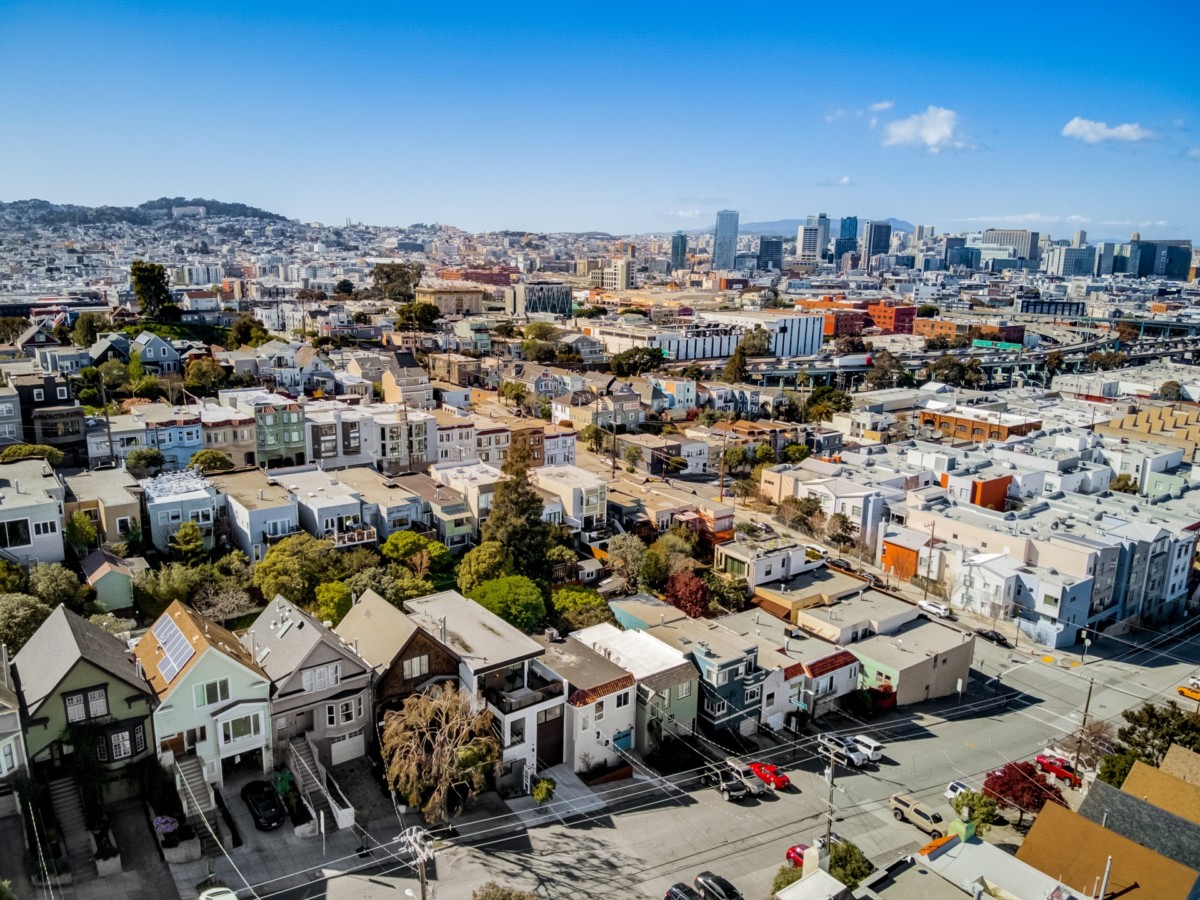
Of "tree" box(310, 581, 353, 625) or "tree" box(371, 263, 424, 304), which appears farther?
"tree" box(371, 263, 424, 304)

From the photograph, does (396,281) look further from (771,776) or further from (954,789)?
(954,789)

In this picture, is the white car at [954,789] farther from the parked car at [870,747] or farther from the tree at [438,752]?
the tree at [438,752]

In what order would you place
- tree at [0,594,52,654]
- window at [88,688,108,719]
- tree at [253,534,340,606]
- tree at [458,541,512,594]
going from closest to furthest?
1. window at [88,688,108,719]
2. tree at [0,594,52,654]
3. tree at [253,534,340,606]
4. tree at [458,541,512,594]

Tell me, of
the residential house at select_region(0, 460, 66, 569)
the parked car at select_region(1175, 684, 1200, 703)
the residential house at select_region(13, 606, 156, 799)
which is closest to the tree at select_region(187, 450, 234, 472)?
the residential house at select_region(0, 460, 66, 569)

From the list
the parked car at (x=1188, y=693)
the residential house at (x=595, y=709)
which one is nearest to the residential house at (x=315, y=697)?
the residential house at (x=595, y=709)

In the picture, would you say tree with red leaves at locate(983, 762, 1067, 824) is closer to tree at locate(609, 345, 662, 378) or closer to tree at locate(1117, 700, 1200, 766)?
tree at locate(1117, 700, 1200, 766)

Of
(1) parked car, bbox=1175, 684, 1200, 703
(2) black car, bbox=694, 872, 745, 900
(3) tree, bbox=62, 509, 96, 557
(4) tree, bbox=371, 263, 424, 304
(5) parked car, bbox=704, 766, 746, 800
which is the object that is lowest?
(1) parked car, bbox=1175, 684, 1200, 703

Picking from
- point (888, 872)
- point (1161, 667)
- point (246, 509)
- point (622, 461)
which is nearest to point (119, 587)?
point (246, 509)

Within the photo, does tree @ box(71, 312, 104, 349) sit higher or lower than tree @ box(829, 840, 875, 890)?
higher
